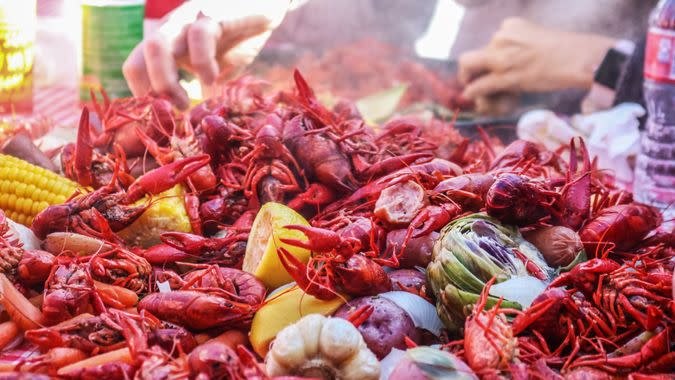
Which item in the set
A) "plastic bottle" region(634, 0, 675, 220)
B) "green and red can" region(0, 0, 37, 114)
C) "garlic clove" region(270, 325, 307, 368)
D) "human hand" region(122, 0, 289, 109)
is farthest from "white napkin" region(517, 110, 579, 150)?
"garlic clove" region(270, 325, 307, 368)

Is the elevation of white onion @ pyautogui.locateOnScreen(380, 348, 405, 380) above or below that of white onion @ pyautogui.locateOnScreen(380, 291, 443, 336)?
below

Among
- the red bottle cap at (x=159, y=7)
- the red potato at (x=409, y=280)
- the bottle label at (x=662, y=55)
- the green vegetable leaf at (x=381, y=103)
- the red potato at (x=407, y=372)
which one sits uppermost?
the bottle label at (x=662, y=55)

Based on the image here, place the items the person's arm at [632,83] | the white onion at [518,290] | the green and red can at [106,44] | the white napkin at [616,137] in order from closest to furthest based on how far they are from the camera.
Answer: the white onion at [518,290], the green and red can at [106,44], the white napkin at [616,137], the person's arm at [632,83]

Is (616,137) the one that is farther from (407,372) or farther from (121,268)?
(121,268)

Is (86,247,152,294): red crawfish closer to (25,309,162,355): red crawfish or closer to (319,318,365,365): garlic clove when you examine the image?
(25,309,162,355): red crawfish

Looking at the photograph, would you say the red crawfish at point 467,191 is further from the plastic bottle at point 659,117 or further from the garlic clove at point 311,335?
the plastic bottle at point 659,117

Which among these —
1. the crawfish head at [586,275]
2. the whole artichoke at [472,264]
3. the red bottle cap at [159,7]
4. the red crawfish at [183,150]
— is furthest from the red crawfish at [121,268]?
the red bottle cap at [159,7]

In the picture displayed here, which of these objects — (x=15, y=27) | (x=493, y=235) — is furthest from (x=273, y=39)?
(x=493, y=235)

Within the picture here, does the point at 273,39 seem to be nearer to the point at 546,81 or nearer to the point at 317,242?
the point at 546,81
